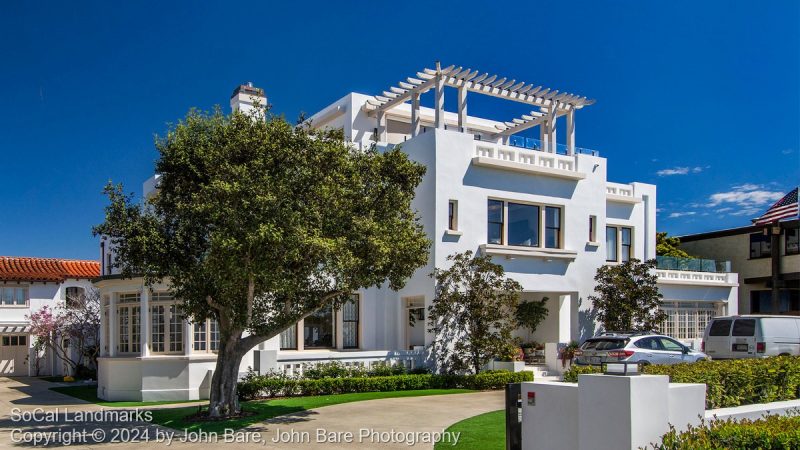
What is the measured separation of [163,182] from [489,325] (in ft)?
39.7

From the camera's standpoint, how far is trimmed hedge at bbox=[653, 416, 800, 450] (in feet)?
26.2

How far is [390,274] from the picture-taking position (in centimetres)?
1741

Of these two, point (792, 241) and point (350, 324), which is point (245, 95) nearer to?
point (350, 324)

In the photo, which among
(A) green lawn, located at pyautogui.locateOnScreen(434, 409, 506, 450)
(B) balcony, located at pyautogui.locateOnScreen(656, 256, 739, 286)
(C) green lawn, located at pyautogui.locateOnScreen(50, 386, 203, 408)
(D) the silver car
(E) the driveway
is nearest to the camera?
(A) green lawn, located at pyautogui.locateOnScreen(434, 409, 506, 450)

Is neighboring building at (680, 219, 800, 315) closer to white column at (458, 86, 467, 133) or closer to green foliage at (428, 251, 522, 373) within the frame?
white column at (458, 86, 467, 133)

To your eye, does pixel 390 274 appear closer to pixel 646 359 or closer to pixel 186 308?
pixel 186 308

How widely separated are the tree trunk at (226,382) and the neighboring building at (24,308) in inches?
859

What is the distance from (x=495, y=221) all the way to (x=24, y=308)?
24.1 meters

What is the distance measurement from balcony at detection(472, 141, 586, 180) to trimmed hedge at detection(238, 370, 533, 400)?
7.24m

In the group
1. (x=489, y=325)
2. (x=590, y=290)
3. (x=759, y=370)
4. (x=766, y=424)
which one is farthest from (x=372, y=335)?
(x=766, y=424)

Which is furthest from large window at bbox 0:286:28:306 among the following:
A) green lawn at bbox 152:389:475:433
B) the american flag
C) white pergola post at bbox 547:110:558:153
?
the american flag

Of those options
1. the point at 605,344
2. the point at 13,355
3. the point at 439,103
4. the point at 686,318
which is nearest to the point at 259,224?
the point at 605,344

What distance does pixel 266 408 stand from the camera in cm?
1819

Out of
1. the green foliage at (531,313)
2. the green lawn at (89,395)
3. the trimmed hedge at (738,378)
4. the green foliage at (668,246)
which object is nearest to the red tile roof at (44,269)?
the green lawn at (89,395)
